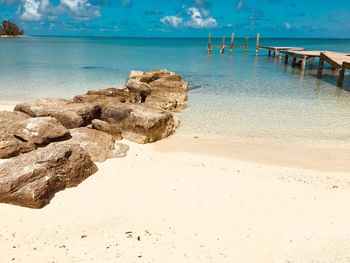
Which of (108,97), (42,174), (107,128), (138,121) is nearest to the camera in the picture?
(42,174)

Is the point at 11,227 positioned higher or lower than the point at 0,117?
lower

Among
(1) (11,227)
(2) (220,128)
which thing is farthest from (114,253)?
(2) (220,128)

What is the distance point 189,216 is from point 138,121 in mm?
3569

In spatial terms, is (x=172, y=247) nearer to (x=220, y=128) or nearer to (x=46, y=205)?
(x=46, y=205)

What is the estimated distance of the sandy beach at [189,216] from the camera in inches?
148

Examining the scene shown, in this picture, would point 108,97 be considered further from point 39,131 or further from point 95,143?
point 39,131

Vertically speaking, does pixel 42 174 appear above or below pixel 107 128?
above

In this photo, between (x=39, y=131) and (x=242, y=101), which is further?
(x=242, y=101)

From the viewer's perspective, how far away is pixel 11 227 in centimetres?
411

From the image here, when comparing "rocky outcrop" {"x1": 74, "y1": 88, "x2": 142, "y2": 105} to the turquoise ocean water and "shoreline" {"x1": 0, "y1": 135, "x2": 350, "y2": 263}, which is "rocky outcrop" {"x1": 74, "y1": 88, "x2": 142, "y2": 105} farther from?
"shoreline" {"x1": 0, "y1": 135, "x2": 350, "y2": 263}

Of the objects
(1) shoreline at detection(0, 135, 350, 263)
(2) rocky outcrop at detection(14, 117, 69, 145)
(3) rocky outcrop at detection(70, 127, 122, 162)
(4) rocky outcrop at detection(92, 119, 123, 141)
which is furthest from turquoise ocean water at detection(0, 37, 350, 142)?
(2) rocky outcrop at detection(14, 117, 69, 145)

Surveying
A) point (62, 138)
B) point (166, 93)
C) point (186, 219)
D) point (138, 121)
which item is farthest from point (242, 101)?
point (186, 219)

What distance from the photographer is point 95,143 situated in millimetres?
6406

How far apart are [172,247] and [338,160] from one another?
4.76 meters
